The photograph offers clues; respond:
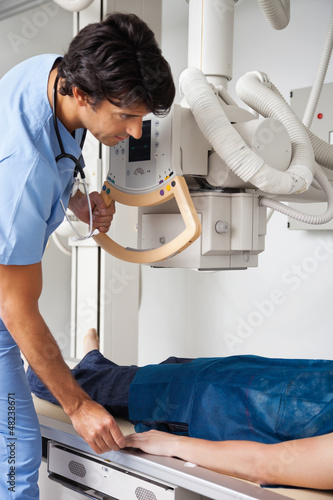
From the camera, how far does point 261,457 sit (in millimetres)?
1208

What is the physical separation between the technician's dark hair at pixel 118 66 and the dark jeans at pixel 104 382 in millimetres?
810

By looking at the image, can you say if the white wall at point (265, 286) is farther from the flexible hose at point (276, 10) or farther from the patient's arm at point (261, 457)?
the patient's arm at point (261, 457)

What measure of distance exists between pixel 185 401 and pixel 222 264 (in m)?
0.39

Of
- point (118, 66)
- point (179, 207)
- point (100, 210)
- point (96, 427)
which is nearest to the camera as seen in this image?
point (118, 66)

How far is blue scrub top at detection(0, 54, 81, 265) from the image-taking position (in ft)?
3.89

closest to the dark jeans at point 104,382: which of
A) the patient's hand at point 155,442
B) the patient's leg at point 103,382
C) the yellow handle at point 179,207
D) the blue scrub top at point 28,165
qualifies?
the patient's leg at point 103,382

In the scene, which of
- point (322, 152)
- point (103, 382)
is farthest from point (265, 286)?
point (103, 382)

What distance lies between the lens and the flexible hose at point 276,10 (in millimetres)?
1615

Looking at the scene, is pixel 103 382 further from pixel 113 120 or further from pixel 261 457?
pixel 113 120

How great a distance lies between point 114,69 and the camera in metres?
1.17

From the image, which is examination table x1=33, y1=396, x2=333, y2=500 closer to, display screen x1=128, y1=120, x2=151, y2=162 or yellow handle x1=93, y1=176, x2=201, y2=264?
yellow handle x1=93, y1=176, x2=201, y2=264

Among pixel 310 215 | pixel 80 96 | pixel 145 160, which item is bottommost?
pixel 310 215

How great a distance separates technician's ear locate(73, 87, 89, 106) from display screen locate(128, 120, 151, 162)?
0.24m

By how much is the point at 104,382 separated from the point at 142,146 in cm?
71
